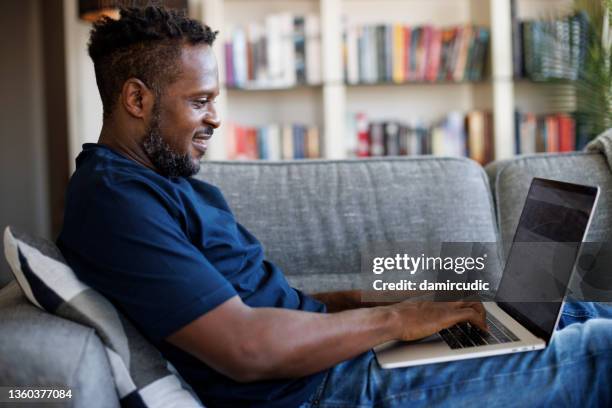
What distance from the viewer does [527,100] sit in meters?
3.25

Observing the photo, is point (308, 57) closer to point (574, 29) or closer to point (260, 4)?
point (260, 4)

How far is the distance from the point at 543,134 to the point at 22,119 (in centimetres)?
283

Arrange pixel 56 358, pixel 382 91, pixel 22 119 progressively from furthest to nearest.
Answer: pixel 22 119, pixel 382 91, pixel 56 358

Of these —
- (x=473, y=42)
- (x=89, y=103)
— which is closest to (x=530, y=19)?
(x=473, y=42)

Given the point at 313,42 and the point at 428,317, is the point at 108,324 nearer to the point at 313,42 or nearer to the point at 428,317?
the point at 428,317

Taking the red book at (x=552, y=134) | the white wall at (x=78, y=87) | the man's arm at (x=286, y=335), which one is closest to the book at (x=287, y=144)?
the white wall at (x=78, y=87)

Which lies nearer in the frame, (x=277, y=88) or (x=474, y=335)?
(x=474, y=335)

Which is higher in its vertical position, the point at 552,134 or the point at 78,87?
the point at 78,87

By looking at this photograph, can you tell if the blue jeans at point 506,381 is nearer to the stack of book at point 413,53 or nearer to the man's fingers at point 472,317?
the man's fingers at point 472,317

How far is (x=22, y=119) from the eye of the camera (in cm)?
353

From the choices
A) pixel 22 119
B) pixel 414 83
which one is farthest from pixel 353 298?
pixel 22 119

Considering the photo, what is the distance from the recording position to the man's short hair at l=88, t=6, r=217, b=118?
1.13m

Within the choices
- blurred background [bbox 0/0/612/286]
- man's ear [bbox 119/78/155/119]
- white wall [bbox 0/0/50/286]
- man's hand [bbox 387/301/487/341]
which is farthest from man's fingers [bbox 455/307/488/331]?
white wall [bbox 0/0/50/286]

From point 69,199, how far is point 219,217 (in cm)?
29
